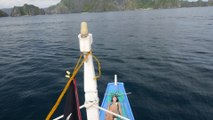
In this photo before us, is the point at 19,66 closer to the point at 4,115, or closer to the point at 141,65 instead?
the point at 4,115

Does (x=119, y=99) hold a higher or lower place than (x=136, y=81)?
higher

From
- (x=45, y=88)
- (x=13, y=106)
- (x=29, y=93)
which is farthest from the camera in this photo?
(x=45, y=88)

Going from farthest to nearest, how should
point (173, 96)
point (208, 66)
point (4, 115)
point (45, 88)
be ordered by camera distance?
point (208, 66) < point (45, 88) < point (173, 96) < point (4, 115)

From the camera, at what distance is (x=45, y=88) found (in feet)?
61.6

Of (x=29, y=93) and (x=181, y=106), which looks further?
(x=29, y=93)

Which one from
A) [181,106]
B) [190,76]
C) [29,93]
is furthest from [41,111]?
[190,76]

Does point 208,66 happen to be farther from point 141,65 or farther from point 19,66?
point 19,66

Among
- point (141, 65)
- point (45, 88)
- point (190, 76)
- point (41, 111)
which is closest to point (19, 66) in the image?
point (45, 88)

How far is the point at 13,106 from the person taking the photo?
15.3m

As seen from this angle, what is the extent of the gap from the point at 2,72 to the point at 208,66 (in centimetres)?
2656

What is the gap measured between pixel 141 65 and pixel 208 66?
27.6 ft

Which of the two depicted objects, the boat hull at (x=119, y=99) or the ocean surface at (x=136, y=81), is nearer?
the boat hull at (x=119, y=99)

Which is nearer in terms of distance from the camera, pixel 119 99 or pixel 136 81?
pixel 119 99

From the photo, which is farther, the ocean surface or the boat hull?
the ocean surface
